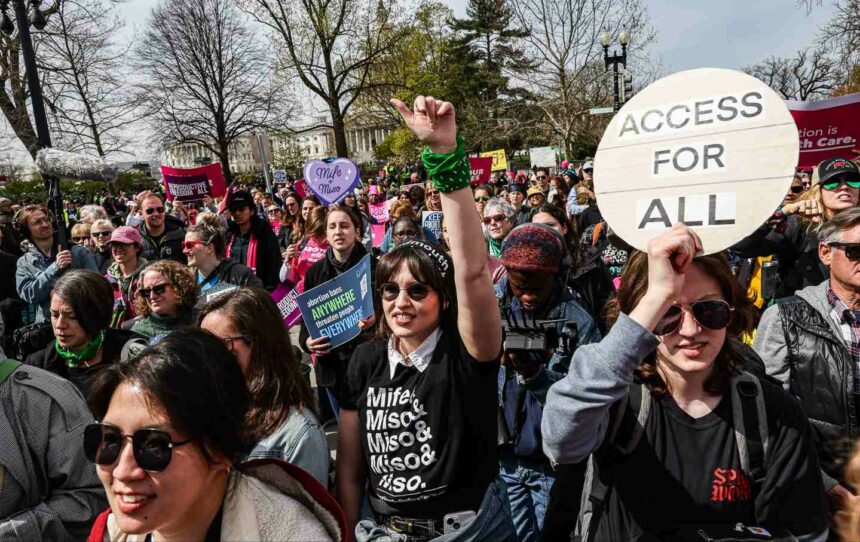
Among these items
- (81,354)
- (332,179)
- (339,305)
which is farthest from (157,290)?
(332,179)

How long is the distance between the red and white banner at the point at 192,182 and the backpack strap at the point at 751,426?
10.5 metres

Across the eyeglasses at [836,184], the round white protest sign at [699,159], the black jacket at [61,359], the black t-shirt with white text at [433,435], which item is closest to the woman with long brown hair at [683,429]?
the round white protest sign at [699,159]

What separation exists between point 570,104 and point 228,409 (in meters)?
28.8

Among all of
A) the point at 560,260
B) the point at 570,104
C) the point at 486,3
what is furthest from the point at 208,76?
the point at 560,260

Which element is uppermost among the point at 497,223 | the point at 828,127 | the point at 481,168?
the point at 481,168

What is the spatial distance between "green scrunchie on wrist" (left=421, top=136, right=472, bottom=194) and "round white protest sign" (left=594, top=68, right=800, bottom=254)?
1.27 ft

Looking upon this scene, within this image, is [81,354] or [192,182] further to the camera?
[192,182]

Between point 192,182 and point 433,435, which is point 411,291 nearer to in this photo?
point 433,435

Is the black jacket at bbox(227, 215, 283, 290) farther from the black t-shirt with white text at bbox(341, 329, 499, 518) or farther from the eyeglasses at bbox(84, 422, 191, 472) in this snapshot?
the eyeglasses at bbox(84, 422, 191, 472)

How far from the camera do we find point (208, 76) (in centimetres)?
3173

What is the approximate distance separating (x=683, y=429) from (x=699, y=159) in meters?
0.72

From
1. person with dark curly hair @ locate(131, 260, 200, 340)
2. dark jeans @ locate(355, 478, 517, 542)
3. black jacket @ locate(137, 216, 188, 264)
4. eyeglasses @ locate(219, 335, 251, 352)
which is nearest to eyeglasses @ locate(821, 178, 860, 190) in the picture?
dark jeans @ locate(355, 478, 517, 542)

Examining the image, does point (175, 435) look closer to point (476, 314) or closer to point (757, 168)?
point (476, 314)

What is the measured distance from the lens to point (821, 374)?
238 cm
